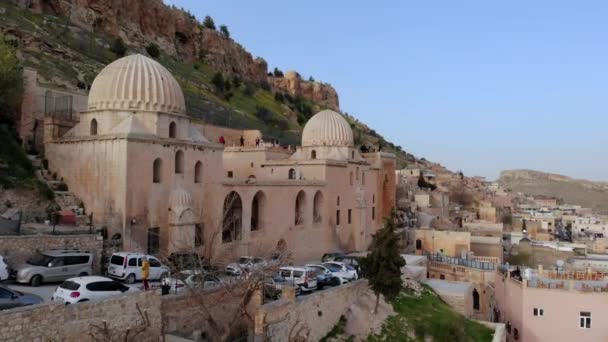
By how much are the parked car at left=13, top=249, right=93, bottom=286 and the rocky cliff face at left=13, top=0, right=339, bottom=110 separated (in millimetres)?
45070

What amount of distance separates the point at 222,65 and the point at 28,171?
6766 centimetres

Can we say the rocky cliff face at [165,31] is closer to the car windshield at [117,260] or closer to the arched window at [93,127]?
the arched window at [93,127]

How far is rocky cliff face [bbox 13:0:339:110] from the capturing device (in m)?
60.7

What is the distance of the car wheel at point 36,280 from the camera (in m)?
14.6

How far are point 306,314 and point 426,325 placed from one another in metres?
6.17

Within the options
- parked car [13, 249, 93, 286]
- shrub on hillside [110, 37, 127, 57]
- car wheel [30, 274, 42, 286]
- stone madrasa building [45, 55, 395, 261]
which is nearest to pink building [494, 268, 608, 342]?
stone madrasa building [45, 55, 395, 261]

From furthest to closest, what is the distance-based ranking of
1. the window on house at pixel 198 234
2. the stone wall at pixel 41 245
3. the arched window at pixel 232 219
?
the arched window at pixel 232 219, the window on house at pixel 198 234, the stone wall at pixel 41 245

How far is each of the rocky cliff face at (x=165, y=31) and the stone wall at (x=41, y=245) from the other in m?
43.7

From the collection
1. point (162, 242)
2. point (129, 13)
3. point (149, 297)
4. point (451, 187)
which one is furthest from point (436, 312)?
point (129, 13)

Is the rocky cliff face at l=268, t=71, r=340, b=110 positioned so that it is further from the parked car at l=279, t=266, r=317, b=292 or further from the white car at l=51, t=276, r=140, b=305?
the white car at l=51, t=276, r=140, b=305

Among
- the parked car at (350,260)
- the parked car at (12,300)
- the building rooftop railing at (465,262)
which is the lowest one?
the building rooftop railing at (465,262)

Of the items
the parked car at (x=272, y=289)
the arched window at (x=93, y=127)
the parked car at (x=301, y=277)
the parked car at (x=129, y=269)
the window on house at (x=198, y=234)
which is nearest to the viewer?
the parked car at (x=129, y=269)

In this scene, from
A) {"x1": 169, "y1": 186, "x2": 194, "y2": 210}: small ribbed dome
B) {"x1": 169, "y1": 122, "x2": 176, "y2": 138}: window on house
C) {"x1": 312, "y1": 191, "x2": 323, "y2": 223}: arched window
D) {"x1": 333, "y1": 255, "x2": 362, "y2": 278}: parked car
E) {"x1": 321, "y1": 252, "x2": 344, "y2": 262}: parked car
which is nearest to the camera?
{"x1": 169, "y1": 186, "x2": 194, "y2": 210}: small ribbed dome

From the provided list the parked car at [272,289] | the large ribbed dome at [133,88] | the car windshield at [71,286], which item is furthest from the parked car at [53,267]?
the large ribbed dome at [133,88]
